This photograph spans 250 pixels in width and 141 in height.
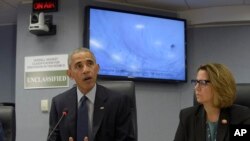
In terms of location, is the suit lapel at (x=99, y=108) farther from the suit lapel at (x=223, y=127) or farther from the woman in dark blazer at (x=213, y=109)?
the suit lapel at (x=223, y=127)

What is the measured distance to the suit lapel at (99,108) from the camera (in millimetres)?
2125

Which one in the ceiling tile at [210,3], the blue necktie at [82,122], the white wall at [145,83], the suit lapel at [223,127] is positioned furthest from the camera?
the ceiling tile at [210,3]

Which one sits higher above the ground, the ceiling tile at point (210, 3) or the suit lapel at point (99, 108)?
the ceiling tile at point (210, 3)

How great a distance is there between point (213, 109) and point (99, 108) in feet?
2.05

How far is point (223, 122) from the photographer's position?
2.04 meters

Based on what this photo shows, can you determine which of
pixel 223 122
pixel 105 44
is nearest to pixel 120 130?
pixel 223 122

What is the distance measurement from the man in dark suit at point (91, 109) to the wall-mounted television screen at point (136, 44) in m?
1.86

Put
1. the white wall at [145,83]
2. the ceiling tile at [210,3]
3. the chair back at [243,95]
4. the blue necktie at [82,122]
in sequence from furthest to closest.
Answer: the ceiling tile at [210,3], the white wall at [145,83], the chair back at [243,95], the blue necktie at [82,122]

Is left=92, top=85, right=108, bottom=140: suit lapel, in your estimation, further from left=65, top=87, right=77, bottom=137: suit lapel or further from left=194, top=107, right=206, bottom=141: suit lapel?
left=194, top=107, right=206, bottom=141: suit lapel

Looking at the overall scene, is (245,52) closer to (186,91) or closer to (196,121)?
(186,91)

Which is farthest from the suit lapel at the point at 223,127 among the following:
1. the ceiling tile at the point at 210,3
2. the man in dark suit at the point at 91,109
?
the ceiling tile at the point at 210,3

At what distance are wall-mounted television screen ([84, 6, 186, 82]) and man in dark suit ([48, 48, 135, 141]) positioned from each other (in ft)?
6.09

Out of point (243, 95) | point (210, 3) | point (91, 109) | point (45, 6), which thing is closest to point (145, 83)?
point (210, 3)

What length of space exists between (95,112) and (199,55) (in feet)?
9.45
